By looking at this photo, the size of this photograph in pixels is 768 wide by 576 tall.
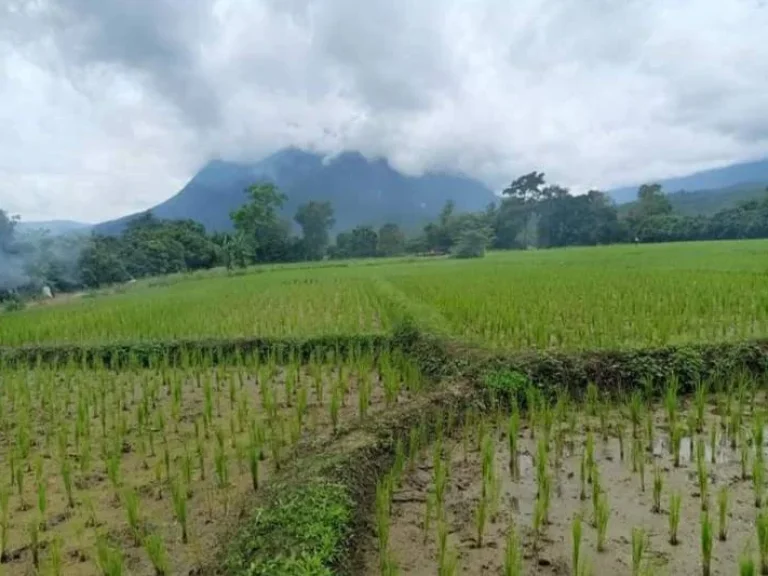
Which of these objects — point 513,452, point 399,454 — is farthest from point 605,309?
point 399,454

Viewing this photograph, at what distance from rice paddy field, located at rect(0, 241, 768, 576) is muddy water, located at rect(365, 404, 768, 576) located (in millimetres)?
16

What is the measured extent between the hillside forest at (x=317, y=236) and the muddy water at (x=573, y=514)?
23.0 metres

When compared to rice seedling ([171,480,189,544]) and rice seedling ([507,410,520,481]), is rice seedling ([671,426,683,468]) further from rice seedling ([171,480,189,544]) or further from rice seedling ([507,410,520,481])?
rice seedling ([171,480,189,544])

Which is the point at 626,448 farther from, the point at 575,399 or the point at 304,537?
the point at 304,537

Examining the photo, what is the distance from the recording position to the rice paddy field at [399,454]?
11.4 ft

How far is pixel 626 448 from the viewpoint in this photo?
5.04 m

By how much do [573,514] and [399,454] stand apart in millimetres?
1297

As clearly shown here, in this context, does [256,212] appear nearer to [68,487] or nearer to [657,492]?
[68,487]

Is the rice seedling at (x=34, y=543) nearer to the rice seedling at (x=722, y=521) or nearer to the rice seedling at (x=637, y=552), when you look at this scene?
the rice seedling at (x=637, y=552)

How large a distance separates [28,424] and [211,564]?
13.2 ft

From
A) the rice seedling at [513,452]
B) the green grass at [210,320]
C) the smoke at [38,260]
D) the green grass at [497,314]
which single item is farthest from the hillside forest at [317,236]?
the rice seedling at [513,452]

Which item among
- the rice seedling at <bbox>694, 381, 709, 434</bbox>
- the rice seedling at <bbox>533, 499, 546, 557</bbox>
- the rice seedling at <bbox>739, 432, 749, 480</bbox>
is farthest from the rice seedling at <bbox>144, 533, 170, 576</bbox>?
the rice seedling at <bbox>694, 381, 709, 434</bbox>

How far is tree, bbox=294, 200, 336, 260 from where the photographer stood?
54.0 m

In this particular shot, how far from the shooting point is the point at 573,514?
12.9 ft
